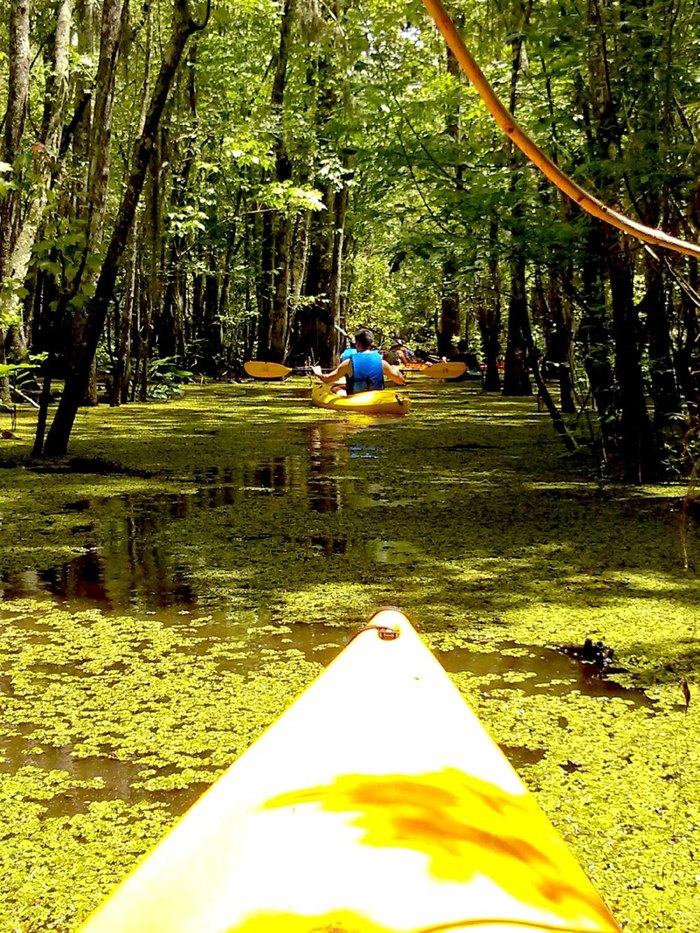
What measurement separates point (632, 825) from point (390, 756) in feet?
2.28

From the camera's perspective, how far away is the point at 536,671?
10.1ft

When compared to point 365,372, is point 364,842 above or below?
below

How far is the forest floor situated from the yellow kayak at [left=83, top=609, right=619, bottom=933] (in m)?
0.39

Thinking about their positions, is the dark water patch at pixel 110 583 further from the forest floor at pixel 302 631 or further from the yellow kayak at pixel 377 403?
the yellow kayak at pixel 377 403

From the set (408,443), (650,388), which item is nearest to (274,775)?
(650,388)

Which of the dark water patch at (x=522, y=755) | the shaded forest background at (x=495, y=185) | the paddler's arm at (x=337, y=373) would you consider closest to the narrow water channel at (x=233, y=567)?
the dark water patch at (x=522, y=755)

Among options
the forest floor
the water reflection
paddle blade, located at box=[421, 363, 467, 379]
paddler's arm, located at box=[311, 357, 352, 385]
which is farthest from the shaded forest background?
paddle blade, located at box=[421, 363, 467, 379]

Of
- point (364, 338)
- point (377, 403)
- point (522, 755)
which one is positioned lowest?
point (522, 755)

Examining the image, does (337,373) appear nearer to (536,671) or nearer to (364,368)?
(364,368)

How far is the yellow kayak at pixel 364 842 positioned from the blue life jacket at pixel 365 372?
9.21 meters

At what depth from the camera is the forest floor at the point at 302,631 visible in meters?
2.11

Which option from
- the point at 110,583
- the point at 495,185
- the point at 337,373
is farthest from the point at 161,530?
the point at 337,373

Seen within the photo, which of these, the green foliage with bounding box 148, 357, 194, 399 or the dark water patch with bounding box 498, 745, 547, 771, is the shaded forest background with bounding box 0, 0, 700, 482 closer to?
the green foliage with bounding box 148, 357, 194, 399

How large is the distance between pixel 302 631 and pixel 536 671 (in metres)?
0.82
